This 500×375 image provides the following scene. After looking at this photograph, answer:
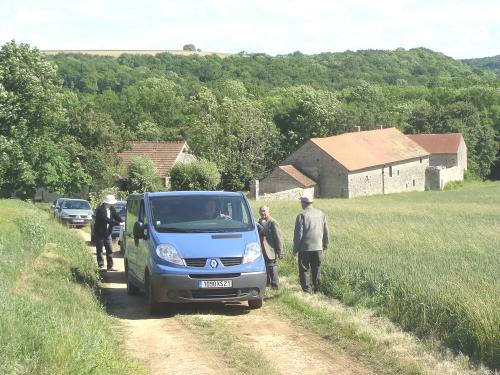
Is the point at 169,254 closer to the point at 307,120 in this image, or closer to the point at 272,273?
the point at 272,273

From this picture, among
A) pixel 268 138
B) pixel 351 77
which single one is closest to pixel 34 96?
pixel 268 138

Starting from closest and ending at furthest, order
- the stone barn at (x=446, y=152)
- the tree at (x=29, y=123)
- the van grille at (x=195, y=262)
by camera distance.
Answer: the van grille at (x=195, y=262) < the tree at (x=29, y=123) < the stone barn at (x=446, y=152)

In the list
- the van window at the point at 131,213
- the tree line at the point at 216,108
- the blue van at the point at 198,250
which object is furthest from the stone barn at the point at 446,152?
the blue van at the point at 198,250

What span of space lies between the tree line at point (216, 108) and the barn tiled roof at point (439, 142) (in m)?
6.24

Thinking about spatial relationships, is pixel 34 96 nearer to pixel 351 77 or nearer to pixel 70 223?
pixel 70 223

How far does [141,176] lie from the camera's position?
47.8 m

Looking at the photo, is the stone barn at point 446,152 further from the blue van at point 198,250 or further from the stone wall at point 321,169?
the blue van at point 198,250

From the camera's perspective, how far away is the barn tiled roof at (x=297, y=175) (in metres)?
69.2

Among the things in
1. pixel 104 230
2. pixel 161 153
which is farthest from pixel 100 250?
pixel 161 153

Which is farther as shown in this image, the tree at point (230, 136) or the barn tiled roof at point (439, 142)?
the barn tiled roof at point (439, 142)

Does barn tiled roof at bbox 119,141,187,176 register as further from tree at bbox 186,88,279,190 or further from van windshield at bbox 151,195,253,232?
van windshield at bbox 151,195,253,232

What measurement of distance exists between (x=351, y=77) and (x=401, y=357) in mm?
154690

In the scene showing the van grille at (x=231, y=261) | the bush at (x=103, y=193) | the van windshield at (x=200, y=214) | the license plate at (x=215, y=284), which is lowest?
the bush at (x=103, y=193)

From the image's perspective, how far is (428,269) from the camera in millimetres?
12914
